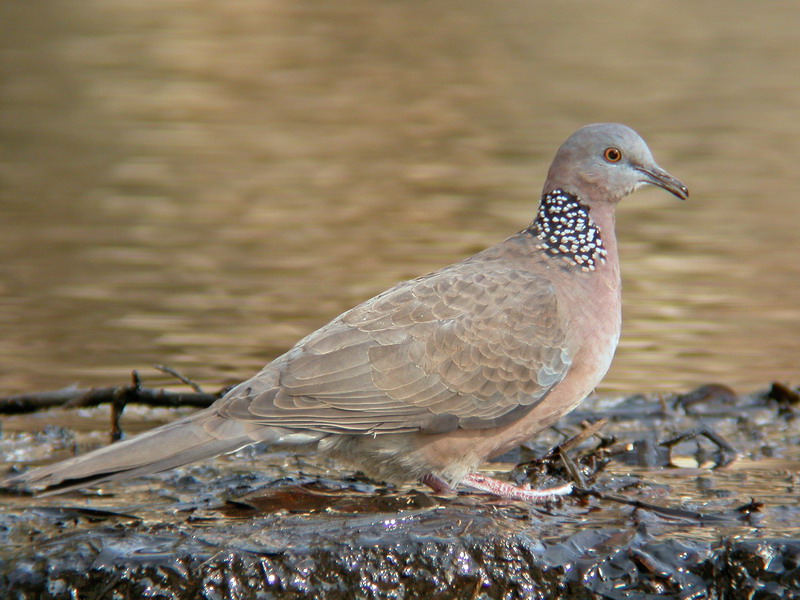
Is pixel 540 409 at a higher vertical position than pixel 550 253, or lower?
lower

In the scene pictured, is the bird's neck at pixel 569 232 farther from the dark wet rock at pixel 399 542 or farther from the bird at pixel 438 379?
the dark wet rock at pixel 399 542

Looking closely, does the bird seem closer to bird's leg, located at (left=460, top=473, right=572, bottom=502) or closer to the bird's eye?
bird's leg, located at (left=460, top=473, right=572, bottom=502)

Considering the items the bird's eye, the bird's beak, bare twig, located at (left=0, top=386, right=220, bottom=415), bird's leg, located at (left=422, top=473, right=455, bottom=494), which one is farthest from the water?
bird's leg, located at (left=422, top=473, right=455, bottom=494)

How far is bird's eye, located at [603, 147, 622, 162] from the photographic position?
209 inches

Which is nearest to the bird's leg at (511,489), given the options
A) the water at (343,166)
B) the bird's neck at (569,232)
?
the bird's neck at (569,232)

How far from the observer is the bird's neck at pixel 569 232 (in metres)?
5.16

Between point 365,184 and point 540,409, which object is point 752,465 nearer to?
point 540,409

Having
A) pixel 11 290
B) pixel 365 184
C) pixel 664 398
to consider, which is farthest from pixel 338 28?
pixel 664 398

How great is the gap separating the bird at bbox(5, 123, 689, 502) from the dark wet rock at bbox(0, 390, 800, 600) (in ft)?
0.59

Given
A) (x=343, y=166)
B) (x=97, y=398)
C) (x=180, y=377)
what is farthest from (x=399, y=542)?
(x=343, y=166)

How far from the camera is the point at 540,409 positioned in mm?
4867

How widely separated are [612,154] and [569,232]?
0.41 m

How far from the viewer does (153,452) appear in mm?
4359

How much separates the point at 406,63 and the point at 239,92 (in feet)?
10.9
